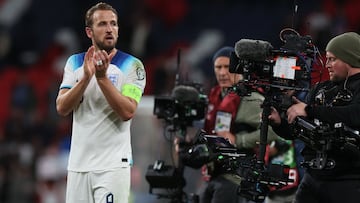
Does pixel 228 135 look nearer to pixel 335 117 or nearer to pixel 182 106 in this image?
pixel 182 106

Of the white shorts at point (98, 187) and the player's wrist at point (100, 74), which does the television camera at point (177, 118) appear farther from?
the player's wrist at point (100, 74)

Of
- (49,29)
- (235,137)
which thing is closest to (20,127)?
(49,29)

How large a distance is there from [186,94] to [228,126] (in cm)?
49

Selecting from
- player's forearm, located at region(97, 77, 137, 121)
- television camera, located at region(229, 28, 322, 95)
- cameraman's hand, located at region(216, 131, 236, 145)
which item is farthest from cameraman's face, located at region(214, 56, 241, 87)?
player's forearm, located at region(97, 77, 137, 121)

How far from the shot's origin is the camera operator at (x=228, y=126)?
7.50 m

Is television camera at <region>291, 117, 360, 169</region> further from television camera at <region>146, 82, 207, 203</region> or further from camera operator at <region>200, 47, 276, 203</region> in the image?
television camera at <region>146, 82, 207, 203</region>

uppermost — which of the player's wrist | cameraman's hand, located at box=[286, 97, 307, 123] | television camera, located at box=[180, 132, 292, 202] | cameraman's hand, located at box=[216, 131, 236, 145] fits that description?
the player's wrist

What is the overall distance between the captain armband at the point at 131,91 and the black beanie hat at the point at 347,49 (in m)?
1.34

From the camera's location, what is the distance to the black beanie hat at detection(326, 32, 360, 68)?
6.47m

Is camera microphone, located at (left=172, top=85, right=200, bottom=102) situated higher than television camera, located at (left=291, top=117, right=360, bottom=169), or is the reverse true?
camera microphone, located at (left=172, top=85, right=200, bottom=102)

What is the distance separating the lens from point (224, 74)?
7816 millimetres

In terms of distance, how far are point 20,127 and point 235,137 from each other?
17.3ft

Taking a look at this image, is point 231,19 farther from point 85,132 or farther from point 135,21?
point 85,132

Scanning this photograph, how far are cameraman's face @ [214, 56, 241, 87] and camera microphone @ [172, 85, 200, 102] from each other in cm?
23
